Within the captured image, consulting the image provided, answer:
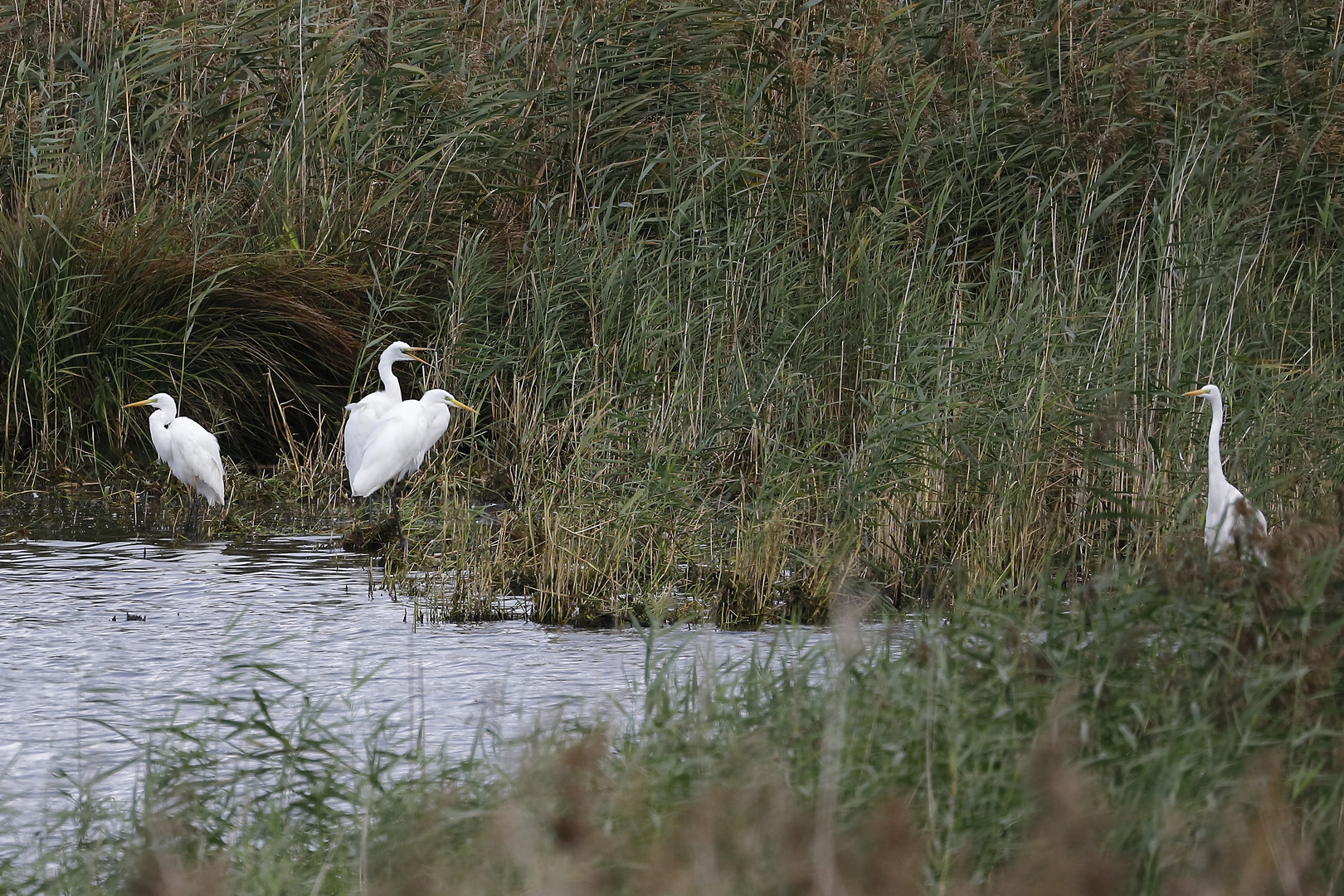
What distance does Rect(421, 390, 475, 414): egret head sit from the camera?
7.34 m

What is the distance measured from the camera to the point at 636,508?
578 centimetres

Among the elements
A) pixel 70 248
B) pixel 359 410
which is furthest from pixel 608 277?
pixel 70 248

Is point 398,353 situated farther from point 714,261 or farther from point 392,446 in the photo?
point 714,261

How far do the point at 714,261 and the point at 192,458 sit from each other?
2273mm

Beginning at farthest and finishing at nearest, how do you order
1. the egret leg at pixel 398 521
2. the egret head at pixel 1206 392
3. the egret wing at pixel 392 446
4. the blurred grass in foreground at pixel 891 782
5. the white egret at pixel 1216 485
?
the egret wing at pixel 392 446, the egret leg at pixel 398 521, the egret head at pixel 1206 392, the white egret at pixel 1216 485, the blurred grass in foreground at pixel 891 782

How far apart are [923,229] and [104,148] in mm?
3881

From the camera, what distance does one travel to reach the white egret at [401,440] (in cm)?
717

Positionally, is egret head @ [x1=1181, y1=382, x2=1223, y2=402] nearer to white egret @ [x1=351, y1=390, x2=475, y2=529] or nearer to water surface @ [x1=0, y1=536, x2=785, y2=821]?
water surface @ [x1=0, y1=536, x2=785, y2=821]

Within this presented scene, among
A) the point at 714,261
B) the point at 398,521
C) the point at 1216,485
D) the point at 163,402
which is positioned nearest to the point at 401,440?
the point at 398,521

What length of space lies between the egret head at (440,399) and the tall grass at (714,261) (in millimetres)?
263

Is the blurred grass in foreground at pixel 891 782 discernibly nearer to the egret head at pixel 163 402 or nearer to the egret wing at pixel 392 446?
the egret wing at pixel 392 446

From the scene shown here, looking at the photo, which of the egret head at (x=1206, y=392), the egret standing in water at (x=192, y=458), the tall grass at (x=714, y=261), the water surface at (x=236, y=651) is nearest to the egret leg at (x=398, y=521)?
the water surface at (x=236, y=651)

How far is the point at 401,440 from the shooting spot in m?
7.16

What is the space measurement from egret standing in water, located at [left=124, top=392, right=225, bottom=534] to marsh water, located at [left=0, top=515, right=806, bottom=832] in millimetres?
504
